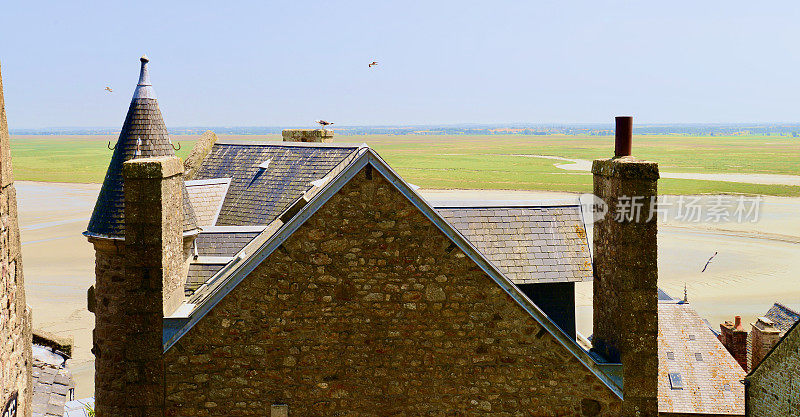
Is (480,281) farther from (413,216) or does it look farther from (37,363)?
(37,363)

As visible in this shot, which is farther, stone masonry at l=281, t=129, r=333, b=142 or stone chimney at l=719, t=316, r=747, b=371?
stone masonry at l=281, t=129, r=333, b=142

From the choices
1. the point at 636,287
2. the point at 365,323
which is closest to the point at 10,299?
the point at 365,323

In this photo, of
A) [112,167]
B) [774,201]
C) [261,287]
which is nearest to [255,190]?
[112,167]

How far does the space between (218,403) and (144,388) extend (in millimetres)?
839

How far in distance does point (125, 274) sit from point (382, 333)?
3015 mm

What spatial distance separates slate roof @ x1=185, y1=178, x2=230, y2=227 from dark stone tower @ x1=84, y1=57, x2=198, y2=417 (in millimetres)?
3955

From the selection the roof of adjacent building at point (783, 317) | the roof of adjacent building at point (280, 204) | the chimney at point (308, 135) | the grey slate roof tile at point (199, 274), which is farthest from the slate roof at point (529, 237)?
the chimney at point (308, 135)

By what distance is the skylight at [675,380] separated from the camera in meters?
15.1

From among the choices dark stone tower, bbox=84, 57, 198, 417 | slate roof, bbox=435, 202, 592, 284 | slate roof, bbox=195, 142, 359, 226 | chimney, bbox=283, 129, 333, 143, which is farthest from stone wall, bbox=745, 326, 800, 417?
chimney, bbox=283, 129, 333, 143

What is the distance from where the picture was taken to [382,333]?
345 inches

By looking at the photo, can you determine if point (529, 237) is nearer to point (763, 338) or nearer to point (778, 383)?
point (778, 383)

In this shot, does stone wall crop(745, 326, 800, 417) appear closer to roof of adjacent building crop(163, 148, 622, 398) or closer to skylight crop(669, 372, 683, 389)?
skylight crop(669, 372, 683, 389)

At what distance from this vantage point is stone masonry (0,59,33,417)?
687 centimetres

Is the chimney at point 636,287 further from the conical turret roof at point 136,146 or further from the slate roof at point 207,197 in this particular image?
the slate roof at point 207,197
